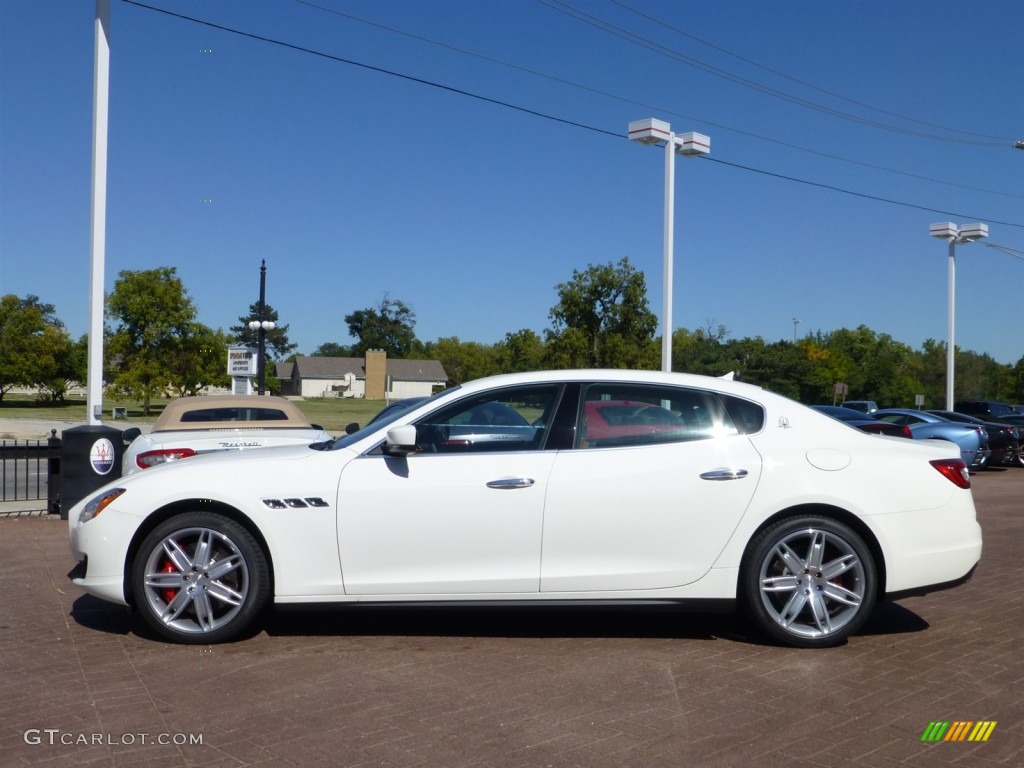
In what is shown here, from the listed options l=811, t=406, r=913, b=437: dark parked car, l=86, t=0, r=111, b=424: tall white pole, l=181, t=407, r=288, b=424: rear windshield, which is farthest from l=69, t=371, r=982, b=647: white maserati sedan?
l=811, t=406, r=913, b=437: dark parked car

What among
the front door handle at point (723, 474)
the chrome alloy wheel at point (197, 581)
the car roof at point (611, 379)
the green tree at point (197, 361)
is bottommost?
the chrome alloy wheel at point (197, 581)

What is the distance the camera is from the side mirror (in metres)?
5.39

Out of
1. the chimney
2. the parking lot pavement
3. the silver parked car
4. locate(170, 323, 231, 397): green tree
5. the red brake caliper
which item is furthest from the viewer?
the chimney

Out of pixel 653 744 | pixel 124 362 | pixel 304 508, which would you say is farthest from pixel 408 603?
pixel 124 362

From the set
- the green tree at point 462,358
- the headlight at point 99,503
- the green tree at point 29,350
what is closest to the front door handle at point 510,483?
the headlight at point 99,503

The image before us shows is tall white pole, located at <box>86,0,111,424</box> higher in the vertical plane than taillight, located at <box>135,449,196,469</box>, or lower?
higher

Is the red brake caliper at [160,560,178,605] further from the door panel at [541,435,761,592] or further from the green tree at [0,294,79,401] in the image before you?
the green tree at [0,294,79,401]

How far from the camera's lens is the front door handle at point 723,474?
561cm

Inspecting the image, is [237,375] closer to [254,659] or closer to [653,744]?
[254,659]

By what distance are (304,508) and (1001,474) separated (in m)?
20.1

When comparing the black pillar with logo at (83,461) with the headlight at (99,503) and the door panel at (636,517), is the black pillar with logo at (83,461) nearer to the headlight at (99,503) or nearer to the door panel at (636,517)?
the headlight at (99,503)

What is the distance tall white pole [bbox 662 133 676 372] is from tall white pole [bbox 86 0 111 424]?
12.8 m

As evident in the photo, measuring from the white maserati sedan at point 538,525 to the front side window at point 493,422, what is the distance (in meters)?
0.01

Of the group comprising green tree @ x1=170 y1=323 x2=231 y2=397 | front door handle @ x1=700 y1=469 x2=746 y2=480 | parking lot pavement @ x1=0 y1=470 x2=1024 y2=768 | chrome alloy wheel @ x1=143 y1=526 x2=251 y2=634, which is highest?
green tree @ x1=170 y1=323 x2=231 y2=397
